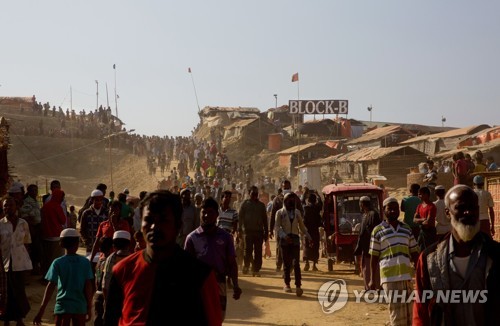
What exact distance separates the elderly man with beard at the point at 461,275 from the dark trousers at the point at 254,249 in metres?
10.3

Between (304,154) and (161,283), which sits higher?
(304,154)

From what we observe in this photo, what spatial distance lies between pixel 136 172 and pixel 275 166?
11.7 m

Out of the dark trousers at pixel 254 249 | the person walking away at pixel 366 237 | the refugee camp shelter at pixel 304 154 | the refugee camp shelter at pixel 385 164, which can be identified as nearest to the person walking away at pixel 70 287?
the person walking away at pixel 366 237

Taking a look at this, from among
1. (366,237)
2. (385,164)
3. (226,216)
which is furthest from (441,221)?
(385,164)

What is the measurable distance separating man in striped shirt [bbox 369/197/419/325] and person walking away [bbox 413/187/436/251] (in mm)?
4138

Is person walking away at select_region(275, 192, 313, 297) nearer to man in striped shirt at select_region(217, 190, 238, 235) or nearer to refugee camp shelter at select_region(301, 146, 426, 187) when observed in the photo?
man in striped shirt at select_region(217, 190, 238, 235)

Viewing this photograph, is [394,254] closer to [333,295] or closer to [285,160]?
[333,295]

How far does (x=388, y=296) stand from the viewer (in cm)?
757

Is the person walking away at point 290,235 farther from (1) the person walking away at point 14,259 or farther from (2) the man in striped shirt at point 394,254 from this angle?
(1) the person walking away at point 14,259

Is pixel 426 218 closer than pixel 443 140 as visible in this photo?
Yes

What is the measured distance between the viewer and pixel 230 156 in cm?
6025

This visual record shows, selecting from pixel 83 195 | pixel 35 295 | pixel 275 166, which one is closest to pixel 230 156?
pixel 275 166

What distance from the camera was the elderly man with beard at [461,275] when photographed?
Result: 12.9 ft

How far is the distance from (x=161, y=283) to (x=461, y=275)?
1788 millimetres
